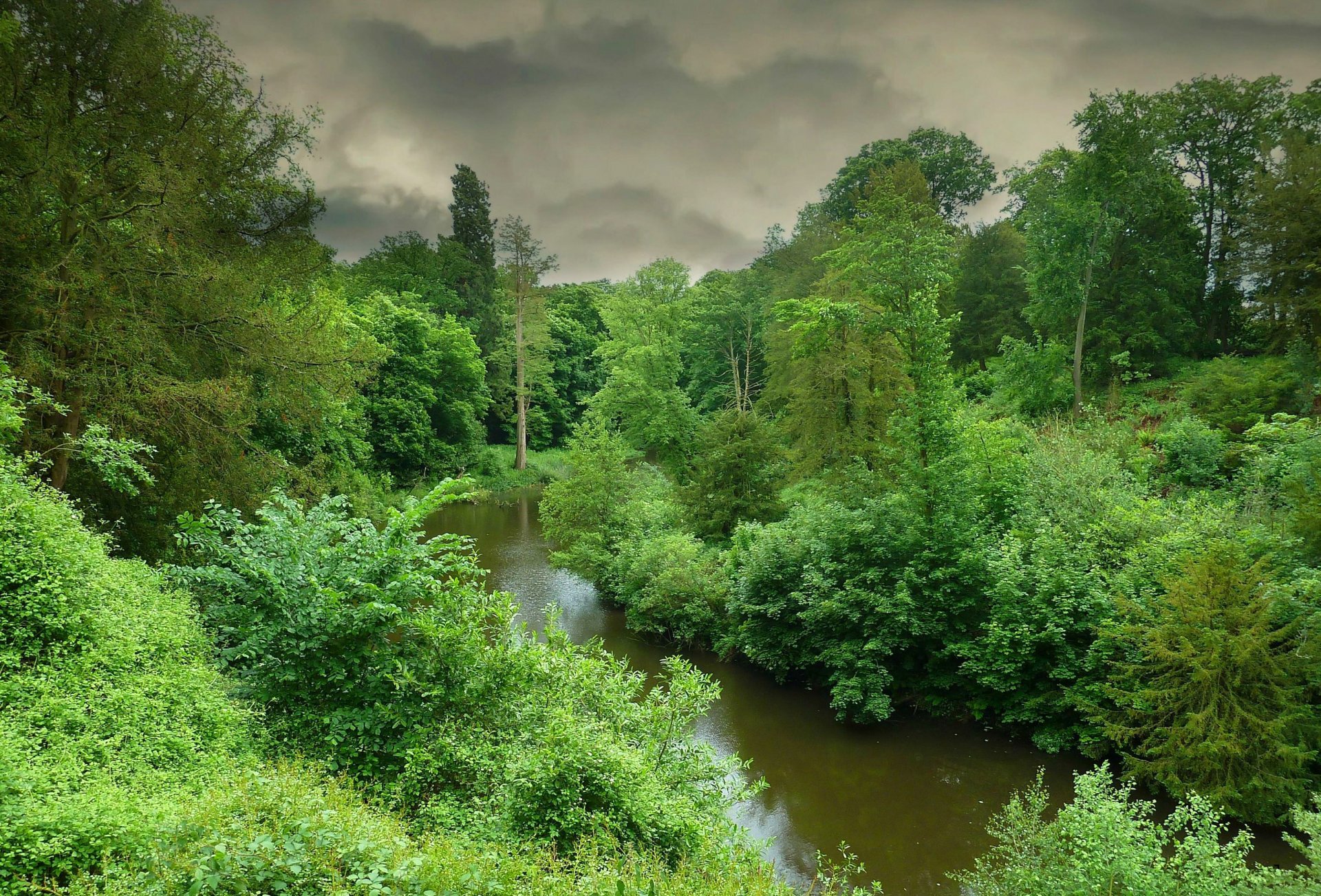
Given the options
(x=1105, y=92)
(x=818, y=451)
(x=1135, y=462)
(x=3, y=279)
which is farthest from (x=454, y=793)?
(x=1105, y=92)

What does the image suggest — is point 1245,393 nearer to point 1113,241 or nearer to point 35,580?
point 1113,241

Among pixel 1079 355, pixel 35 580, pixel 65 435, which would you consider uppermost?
pixel 1079 355

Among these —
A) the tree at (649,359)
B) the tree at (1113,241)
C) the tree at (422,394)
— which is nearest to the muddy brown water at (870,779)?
the tree at (1113,241)

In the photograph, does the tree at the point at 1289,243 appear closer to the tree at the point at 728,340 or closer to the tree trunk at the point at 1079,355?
the tree trunk at the point at 1079,355

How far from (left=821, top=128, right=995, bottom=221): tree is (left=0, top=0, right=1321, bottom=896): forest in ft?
29.8

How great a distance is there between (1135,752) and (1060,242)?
16.4 meters

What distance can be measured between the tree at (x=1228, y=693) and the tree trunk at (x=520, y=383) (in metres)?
32.6

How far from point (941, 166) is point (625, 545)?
85.0 ft

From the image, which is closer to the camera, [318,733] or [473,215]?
[318,733]

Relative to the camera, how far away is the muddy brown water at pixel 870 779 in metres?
8.45

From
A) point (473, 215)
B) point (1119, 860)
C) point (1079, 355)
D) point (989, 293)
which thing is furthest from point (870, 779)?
point (473, 215)

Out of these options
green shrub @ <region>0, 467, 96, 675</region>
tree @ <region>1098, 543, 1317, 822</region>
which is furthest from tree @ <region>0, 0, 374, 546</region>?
tree @ <region>1098, 543, 1317, 822</region>

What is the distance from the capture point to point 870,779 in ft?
33.6

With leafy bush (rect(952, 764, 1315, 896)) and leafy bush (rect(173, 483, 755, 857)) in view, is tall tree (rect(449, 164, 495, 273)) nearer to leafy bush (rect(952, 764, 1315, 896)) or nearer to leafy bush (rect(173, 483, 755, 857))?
leafy bush (rect(173, 483, 755, 857))
